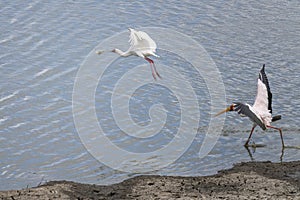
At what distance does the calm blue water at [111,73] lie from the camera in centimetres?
1101

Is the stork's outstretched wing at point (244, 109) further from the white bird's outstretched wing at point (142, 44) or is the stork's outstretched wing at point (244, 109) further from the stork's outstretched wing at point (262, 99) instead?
the white bird's outstretched wing at point (142, 44)

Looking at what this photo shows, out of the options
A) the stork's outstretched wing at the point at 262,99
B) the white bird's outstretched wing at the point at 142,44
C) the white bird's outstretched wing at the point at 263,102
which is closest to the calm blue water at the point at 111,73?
the white bird's outstretched wing at the point at 263,102

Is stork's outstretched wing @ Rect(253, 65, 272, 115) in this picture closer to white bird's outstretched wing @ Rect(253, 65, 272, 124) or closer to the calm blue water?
white bird's outstretched wing @ Rect(253, 65, 272, 124)

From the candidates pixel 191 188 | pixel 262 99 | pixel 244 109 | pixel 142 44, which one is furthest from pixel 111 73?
pixel 191 188

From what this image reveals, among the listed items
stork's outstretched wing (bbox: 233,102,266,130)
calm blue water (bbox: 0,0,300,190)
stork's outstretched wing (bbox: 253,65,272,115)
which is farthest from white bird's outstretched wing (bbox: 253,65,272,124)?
calm blue water (bbox: 0,0,300,190)

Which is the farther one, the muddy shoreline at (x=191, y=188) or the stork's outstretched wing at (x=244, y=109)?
the stork's outstretched wing at (x=244, y=109)

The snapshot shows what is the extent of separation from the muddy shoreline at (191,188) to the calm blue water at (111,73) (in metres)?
0.70

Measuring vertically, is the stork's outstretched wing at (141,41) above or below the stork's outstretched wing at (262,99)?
above

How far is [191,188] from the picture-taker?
9.38m

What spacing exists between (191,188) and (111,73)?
566 cm

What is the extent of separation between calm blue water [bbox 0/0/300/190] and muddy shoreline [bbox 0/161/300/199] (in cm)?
70

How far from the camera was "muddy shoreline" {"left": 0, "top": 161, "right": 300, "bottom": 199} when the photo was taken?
28.8 feet

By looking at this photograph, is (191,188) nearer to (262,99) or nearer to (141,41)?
(262,99)

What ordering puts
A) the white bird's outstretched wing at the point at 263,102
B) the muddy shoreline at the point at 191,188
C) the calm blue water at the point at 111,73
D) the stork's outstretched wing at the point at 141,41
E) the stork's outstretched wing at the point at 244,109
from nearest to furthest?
the muddy shoreline at the point at 191,188
the stork's outstretched wing at the point at 244,109
the calm blue water at the point at 111,73
the white bird's outstretched wing at the point at 263,102
the stork's outstretched wing at the point at 141,41
